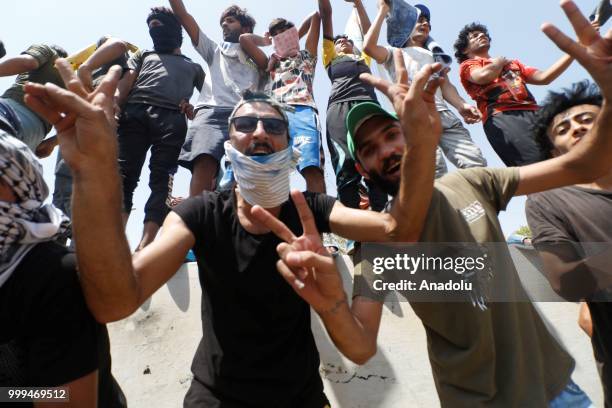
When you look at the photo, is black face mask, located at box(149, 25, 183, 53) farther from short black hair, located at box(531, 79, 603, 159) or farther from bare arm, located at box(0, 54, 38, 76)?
short black hair, located at box(531, 79, 603, 159)

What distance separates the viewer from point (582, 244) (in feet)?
7.23

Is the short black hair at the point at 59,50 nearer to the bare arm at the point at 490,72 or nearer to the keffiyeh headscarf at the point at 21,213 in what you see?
the keffiyeh headscarf at the point at 21,213

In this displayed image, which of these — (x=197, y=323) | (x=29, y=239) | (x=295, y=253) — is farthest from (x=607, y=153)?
(x=197, y=323)

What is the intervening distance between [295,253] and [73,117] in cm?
94

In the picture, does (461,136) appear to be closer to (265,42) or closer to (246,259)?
(265,42)

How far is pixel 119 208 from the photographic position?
1.61 meters

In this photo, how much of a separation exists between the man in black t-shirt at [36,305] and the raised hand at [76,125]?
18 centimetres

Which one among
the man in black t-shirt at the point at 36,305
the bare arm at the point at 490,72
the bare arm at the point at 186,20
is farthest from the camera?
the bare arm at the point at 186,20

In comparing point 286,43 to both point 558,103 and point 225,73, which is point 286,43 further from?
point 558,103

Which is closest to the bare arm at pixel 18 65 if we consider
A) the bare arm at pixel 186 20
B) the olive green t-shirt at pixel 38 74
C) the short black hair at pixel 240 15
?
the olive green t-shirt at pixel 38 74

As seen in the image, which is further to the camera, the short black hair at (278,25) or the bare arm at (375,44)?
the short black hair at (278,25)

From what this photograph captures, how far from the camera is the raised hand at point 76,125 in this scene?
1.56m

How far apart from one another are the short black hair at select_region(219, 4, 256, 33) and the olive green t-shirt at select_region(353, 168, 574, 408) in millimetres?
3608

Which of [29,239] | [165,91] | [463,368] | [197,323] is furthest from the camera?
[165,91]
